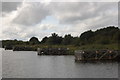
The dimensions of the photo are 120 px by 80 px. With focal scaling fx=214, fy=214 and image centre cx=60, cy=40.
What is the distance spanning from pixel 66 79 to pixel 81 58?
2634 cm

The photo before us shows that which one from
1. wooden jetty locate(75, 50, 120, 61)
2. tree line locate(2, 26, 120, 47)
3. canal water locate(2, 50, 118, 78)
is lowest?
canal water locate(2, 50, 118, 78)

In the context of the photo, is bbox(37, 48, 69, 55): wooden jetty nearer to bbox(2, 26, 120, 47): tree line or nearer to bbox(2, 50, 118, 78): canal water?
bbox(2, 26, 120, 47): tree line

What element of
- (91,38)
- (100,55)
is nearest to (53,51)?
(91,38)

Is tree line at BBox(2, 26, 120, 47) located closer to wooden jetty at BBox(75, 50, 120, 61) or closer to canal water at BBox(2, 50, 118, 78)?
wooden jetty at BBox(75, 50, 120, 61)

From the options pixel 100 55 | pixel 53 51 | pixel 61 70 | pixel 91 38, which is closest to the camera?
pixel 61 70

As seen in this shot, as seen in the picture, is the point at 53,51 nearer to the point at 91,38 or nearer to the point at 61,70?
the point at 91,38

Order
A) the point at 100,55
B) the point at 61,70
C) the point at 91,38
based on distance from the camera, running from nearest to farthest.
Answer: the point at 61,70 < the point at 100,55 < the point at 91,38

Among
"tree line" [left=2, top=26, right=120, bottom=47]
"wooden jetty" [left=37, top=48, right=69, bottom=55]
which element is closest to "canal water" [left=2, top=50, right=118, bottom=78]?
"tree line" [left=2, top=26, right=120, bottom=47]

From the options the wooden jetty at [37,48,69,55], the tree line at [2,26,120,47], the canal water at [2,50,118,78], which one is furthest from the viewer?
the wooden jetty at [37,48,69,55]

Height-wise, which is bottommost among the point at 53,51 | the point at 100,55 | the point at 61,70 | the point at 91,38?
the point at 61,70

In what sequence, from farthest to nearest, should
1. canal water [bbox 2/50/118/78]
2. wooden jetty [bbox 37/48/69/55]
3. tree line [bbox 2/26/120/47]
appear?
wooden jetty [bbox 37/48/69/55] < tree line [bbox 2/26/120/47] < canal water [bbox 2/50/118/78]

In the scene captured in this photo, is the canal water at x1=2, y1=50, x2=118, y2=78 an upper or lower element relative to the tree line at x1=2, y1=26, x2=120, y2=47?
lower

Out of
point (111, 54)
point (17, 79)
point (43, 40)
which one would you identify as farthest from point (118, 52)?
point (43, 40)

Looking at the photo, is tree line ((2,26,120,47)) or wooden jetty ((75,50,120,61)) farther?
tree line ((2,26,120,47))
